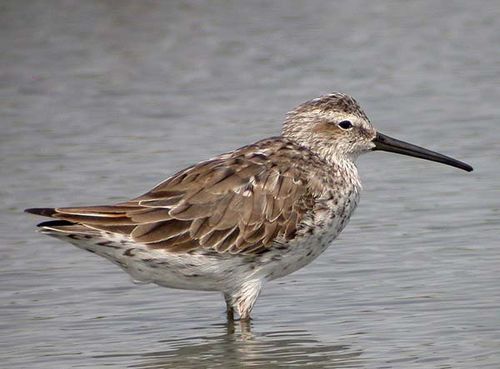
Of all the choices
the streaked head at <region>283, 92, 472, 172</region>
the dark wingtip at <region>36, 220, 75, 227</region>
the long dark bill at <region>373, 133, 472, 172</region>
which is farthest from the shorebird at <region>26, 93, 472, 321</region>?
the long dark bill at <region>373, 133, 472, 172</region>

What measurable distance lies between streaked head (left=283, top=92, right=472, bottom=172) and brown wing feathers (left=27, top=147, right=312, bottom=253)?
1.87ft

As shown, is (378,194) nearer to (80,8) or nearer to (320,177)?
(320,177)

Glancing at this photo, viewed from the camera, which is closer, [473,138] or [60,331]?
[60,331]

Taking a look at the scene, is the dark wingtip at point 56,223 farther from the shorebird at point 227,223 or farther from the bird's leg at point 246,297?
the bird's leg at point 246,297

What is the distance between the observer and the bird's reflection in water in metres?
9.09

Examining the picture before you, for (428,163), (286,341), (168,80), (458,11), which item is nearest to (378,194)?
(428,163)

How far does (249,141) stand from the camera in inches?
550

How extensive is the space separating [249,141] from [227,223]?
397 cm

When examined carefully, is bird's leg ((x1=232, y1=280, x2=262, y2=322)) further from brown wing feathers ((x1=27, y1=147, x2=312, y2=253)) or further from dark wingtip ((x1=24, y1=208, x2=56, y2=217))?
dark wingtip ((x1=24, y1=208, x2=56, y2=217))

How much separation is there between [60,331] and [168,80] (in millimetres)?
6908

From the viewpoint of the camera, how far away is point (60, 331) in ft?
32.2

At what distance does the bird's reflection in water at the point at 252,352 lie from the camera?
9.09m

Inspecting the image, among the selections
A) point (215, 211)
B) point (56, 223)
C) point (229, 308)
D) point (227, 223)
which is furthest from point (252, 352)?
point (56, 223)

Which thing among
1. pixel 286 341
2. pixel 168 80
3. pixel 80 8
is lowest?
pixel 286 341
